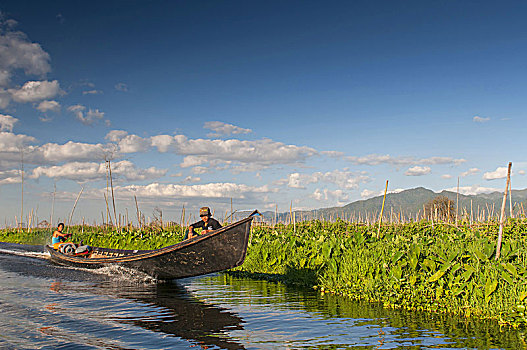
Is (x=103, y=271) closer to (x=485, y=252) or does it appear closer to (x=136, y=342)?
(x=136, y=342)

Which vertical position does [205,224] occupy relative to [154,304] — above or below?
above

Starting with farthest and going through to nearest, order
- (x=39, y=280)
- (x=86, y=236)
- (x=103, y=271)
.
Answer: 1. (x=86, y=236)
2. (x=103, y=271)
3. (x=39, y=280)

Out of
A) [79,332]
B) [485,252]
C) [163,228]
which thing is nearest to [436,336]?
[485,252]

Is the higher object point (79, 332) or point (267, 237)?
point (267, 237)

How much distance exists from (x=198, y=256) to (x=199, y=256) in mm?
32

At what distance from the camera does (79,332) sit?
Answer: 7.23 meters

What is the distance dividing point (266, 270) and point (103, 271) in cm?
536

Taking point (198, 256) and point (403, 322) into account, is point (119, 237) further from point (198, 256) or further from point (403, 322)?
point (403, 322)

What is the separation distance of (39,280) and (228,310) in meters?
7.73

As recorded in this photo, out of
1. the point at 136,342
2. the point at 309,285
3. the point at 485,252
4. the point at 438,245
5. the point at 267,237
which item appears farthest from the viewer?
the point at 267,237

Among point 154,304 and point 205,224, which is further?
point 205,224

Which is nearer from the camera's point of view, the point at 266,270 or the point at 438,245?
the point at 438,245

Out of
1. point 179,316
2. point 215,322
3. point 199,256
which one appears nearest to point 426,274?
point 215,322

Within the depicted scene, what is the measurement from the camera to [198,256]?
11.4 metres
